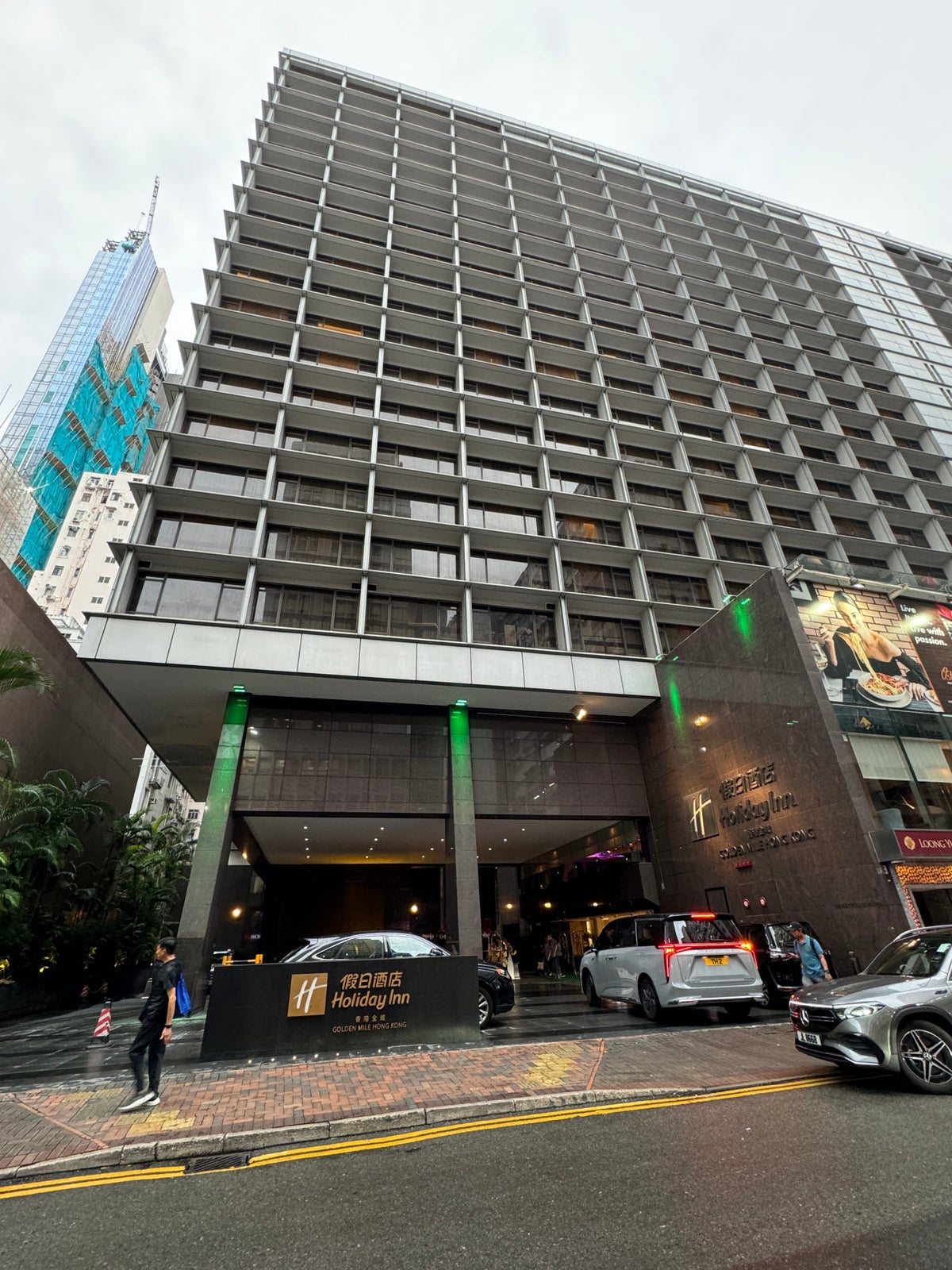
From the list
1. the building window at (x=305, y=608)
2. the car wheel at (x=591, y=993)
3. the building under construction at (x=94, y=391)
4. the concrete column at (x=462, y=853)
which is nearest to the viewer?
the car wheel at (x=591, y=993)

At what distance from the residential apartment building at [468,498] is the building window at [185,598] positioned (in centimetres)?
11

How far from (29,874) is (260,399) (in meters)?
19.0

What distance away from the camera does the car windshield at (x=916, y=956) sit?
663 cm

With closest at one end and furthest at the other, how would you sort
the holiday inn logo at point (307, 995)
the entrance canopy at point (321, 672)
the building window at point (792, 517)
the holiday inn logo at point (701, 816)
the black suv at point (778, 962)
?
the holiday inn logo at point (307, 995)
the black suv at point (778, 962)
the entrance canopy at point (321, 672)
the holiday inn logo at point (701, 816)
the building window at point (792, 517)

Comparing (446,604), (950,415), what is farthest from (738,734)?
(950,415)

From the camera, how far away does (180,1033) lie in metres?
12.0

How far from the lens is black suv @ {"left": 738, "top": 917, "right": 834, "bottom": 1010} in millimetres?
11945

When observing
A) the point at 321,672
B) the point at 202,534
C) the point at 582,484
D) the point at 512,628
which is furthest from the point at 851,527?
the point at 202,534

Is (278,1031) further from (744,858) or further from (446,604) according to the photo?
(446,604)

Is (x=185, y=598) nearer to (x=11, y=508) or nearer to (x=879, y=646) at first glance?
(x=879, y=646)

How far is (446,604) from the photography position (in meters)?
24.7

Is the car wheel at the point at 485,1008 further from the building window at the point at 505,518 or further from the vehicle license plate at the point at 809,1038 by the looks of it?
the building window at the point at 505,518

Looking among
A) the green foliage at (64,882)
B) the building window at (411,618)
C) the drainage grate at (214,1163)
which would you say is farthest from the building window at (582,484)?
the drainage grate at (214,1163)

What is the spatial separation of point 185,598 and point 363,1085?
1847cm
